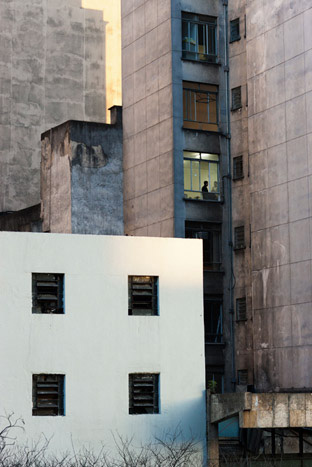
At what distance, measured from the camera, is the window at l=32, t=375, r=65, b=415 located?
42.5 meters

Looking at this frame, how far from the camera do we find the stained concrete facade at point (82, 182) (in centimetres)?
5991

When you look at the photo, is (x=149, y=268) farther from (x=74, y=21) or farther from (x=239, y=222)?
(x=74, y=21)

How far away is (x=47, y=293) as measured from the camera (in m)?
43.3

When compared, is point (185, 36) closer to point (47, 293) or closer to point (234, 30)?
point (234, 30)

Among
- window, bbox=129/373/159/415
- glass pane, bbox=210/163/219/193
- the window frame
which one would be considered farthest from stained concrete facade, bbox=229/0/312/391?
window, bbox=129/373/159/415

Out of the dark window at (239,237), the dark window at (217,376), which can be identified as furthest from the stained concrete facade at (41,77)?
the dark window at (217,376)

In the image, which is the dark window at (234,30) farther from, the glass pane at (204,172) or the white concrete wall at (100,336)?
the white concrete wall at (100,336)

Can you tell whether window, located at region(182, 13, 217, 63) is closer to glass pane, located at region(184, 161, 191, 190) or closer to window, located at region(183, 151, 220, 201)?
window, located at region(183, 151, 220, 201)

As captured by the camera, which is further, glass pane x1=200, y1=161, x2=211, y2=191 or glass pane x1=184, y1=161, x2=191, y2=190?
glass pane x1=200, y1=161, x2=211, y2=191

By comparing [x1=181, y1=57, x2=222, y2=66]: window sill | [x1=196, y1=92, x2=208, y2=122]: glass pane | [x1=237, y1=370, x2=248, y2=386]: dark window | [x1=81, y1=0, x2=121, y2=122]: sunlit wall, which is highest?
[x1=81, y1=0, x2=121, y2=122]: sunlit wall

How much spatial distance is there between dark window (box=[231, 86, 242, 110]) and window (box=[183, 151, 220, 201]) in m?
2.92

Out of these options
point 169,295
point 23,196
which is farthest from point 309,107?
point 23,196

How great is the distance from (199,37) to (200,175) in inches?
306

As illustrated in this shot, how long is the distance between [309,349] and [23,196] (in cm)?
2255
